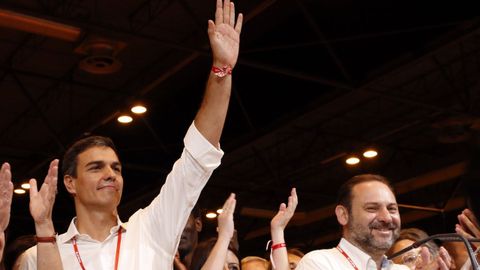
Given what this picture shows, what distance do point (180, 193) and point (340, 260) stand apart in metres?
1.31

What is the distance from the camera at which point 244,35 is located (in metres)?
9.48

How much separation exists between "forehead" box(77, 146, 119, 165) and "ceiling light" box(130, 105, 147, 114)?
7222 millimetres

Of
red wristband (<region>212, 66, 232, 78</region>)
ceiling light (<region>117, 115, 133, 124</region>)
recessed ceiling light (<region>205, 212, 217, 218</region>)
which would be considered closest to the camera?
red wristband (<region>212, 66, 232, 78</region>)

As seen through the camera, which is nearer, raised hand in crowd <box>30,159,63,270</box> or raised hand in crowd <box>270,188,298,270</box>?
raised hand in crowd <box>30,159,63,270</box>

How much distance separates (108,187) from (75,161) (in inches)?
10.1

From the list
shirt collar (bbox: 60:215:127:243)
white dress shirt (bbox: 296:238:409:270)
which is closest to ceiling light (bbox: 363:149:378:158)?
white dress shirt (bbox: 296:238:409:270)

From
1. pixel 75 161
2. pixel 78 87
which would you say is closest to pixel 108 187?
pixel 75 161

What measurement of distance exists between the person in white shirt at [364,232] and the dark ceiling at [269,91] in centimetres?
462

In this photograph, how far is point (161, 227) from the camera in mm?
2908

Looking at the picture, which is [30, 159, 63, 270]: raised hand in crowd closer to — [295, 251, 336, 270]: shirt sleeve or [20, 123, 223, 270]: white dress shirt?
[20, 123, 223, 270]: white dress shirt

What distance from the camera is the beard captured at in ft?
12.8

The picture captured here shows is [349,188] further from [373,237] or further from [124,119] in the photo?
[124,119]

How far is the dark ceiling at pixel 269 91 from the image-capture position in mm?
8781

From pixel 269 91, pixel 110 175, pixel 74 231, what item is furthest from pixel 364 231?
pixel 269 91
